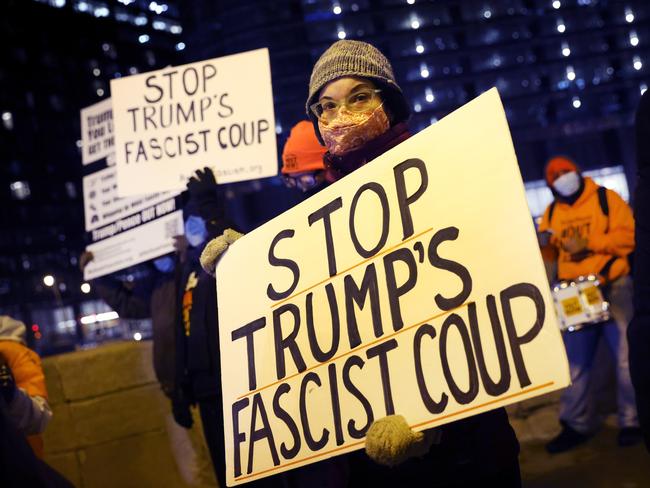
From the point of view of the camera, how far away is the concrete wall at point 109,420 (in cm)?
616

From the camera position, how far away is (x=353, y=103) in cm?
246

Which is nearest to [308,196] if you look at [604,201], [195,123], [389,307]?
[389,307]

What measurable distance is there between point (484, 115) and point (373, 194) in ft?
1.35

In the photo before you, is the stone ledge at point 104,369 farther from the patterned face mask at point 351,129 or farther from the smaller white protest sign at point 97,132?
Result: the patterned face mask at point 351,129

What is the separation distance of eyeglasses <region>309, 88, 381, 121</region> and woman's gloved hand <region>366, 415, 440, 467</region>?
3.37 ft

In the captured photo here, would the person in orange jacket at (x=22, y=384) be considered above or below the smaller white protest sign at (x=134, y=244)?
below

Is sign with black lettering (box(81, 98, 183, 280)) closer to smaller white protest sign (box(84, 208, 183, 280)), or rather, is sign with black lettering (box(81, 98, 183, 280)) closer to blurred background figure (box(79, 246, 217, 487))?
smaller white protest sign (box(84, 208, 183, 280))

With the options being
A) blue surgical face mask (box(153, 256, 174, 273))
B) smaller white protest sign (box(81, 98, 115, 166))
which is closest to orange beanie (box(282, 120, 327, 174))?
blue surgical face mask (box(153, 256, 174, 273))

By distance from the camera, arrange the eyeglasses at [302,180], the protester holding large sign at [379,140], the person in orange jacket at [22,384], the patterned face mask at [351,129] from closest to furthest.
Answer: the protester holding large sign at [379,140], the patterned face mask at [351,129], the person in orange jacket at [22,384], the eyeglasses at [302,180]

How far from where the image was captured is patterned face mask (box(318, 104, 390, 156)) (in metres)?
2.41

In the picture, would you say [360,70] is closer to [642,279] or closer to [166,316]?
[642,279]

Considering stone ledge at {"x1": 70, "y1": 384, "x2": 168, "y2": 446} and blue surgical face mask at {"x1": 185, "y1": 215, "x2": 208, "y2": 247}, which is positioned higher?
blue surgical face mask at {"x1": 185, "y1": 215, "x2": 208, "y2": 247}

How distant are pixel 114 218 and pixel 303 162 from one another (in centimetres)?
225

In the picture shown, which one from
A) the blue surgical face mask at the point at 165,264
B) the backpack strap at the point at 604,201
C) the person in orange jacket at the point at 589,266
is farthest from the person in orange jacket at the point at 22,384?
the backpack strap at the point at 604,201
